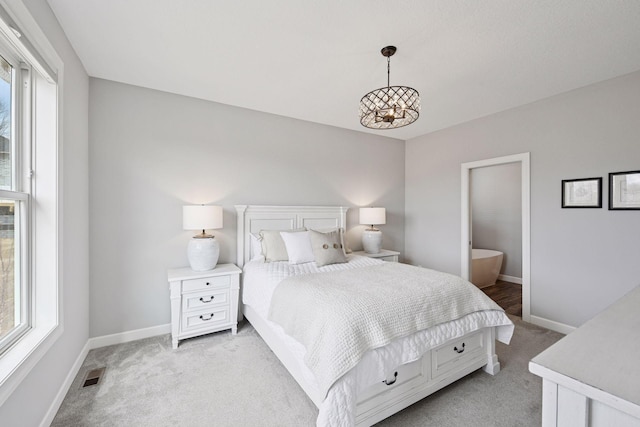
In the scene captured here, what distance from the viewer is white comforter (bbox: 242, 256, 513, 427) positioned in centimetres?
137

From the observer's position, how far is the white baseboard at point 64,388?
160cm

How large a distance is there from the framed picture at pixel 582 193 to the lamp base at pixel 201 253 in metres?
3.85

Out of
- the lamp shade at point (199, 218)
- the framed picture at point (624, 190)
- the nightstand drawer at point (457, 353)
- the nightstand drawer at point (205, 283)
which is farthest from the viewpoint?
the lamp shade at point (199, 218)

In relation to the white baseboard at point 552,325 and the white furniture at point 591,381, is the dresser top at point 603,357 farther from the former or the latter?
the white baseboard at point 552,325

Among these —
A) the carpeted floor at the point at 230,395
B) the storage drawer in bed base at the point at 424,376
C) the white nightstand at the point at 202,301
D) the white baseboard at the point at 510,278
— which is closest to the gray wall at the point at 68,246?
the carpeted floor at the point at 230,395

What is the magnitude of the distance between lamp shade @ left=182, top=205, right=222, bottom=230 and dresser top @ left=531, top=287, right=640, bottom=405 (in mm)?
2648

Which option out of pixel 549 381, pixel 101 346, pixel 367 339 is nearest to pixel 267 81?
pixel 367 339

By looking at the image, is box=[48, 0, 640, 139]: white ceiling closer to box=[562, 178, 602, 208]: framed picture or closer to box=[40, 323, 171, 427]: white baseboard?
box=[562, 178, 602, 208]: framed picture

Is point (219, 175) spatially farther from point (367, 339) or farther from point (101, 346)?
point (367, 339)

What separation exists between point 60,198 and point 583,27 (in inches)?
150

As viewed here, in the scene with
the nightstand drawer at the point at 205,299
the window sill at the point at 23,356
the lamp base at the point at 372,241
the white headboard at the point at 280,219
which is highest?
the white headboard at the point at 280,219

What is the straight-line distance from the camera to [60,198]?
1776 mm

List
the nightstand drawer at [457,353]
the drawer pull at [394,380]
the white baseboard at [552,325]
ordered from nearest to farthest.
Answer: the drawer pull at [394,380]
the nightstand drawer at [457,353]
the white baseboard at [552,325]

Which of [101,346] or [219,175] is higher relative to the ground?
[219,175]
